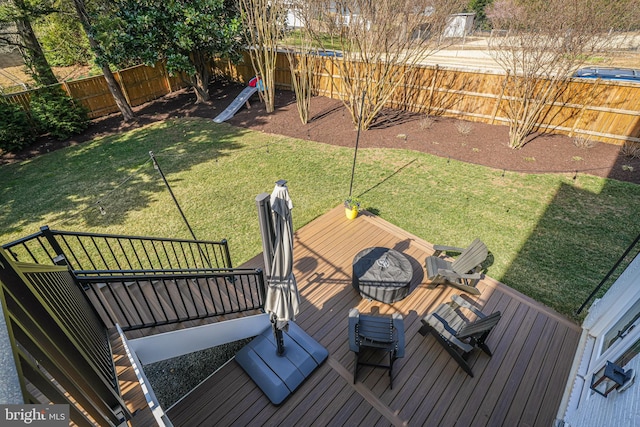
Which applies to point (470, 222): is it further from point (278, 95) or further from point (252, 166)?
point (278, 95)

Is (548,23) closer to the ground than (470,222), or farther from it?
farther from it

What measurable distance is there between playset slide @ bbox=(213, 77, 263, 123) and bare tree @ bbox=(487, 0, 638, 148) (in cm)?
1066

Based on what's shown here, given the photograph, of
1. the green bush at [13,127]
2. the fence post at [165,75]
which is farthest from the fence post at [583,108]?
the green bush at [13,127]

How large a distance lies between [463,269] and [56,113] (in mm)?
16174

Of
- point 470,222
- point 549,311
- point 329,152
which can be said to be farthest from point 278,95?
point 549,311

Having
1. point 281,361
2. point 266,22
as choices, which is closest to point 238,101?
point 266,22

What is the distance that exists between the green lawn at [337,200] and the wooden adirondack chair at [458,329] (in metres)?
1.76

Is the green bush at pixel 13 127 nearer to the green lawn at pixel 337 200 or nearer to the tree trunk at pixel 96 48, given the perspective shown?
the green lawn at pixel 337 200

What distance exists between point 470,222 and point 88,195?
11.1 metres

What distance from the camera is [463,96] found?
12.0 metres

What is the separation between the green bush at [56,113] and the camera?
1197 cm

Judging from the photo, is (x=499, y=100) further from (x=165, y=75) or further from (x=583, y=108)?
(x=165, y=75)

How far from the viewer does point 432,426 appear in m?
3.88

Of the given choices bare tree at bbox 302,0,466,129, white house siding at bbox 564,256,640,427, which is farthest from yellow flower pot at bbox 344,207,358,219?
white house siding at bbox 564,256,640,427
